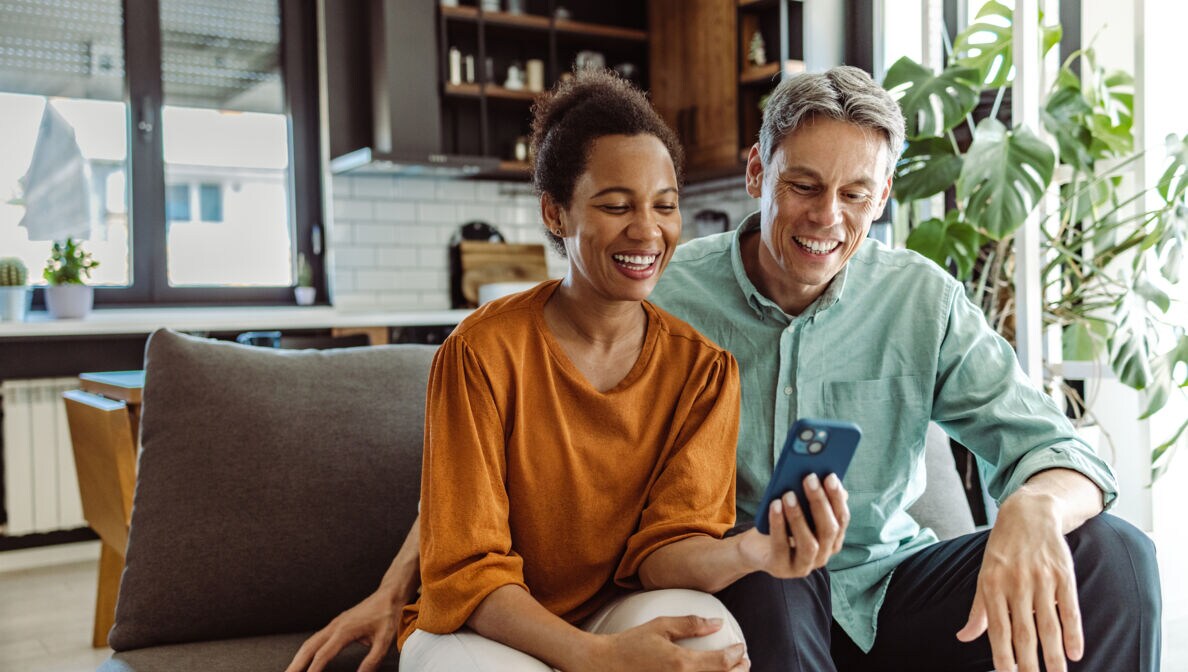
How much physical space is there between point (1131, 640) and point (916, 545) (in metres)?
0.40

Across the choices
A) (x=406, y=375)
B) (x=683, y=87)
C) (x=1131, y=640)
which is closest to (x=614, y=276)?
(x=406, y=375)

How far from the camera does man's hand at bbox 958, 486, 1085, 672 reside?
1.22 metres

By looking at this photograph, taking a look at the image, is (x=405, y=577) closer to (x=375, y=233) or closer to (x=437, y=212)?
(x=375, y=233)

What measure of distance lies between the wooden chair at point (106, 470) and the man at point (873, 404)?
1129mm

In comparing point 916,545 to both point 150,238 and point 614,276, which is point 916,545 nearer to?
point 614,276

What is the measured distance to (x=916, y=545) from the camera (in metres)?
1.68

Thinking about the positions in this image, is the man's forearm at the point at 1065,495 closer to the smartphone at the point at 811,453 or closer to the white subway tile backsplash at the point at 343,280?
the smartphone at the point at 811,453

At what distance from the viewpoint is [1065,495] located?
4.55 feet

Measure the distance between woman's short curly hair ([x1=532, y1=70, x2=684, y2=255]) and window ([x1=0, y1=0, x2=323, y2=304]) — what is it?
3897mm

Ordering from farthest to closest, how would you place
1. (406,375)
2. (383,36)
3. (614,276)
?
(383,36) → (406,375) → (614,276)

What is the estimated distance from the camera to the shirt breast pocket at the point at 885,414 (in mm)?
1638

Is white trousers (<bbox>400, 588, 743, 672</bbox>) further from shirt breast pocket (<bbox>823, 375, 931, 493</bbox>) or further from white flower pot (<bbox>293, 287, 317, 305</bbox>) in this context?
white flower pot (<bbox>293, 287, 317, 305</bbox>)

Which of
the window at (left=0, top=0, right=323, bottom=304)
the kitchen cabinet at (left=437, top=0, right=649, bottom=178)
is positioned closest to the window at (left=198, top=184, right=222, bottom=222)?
the window at (left=0, top=0, right=323, bottom=304)

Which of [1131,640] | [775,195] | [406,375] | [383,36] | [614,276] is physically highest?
[383,36]
